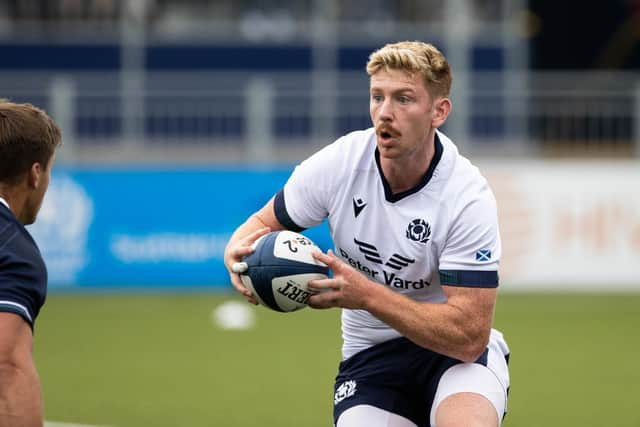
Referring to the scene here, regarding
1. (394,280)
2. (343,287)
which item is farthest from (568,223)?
(343,287)

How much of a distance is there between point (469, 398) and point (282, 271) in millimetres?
1029

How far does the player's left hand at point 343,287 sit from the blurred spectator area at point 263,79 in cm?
1139

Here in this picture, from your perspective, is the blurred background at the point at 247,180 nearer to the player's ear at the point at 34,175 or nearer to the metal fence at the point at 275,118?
the metal fence at the point at 275,118

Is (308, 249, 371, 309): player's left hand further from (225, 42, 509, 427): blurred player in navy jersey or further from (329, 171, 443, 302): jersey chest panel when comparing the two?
(329, 171, 443, 302): jersey chest panel

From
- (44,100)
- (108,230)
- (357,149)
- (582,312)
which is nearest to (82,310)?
(108,230)

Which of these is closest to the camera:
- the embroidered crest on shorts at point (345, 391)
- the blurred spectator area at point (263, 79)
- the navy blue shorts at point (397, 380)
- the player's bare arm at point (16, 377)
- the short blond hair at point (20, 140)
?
the player's bare arm at point (16, 377)

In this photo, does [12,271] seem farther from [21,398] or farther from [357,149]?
[357,149]

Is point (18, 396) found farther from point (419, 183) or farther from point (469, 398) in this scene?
point (419, 183)

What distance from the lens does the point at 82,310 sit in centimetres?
1448

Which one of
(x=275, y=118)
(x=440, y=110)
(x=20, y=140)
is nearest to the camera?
(x=20, y=140)

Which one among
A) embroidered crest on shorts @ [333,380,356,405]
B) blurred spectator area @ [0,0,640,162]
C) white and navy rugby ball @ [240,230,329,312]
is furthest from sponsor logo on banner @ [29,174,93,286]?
white and navy rugby ball @ [240,230,329,312]

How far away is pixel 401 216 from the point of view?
585 cm

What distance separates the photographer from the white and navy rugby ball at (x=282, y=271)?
5.45 m

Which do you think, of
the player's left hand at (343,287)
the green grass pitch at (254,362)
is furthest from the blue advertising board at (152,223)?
the player's left hand at (343,287)
